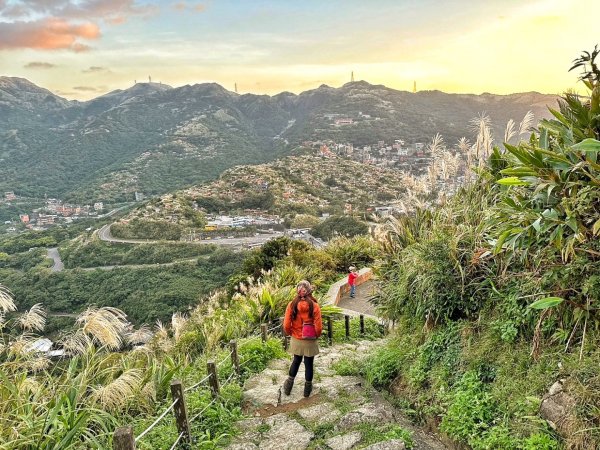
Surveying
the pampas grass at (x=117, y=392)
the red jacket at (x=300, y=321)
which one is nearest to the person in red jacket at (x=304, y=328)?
the red jacket at (x=300, y=321)

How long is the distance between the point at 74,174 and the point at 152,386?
134 meters

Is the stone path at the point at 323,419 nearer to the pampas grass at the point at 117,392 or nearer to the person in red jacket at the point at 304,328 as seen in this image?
the person in red jacket at the point at 304,328

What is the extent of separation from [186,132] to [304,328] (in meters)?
144

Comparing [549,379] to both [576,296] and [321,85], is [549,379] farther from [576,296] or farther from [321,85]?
[321,85]

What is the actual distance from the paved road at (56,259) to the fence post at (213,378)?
4620 cm

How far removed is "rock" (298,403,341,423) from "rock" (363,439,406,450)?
2.47 feet

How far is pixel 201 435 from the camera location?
3660 mm

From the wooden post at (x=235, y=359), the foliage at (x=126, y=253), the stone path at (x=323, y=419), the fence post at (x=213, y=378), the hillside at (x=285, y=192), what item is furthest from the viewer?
the hillside at (x=285, y=192)

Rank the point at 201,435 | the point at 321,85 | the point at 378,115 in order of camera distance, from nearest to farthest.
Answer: the point at 201,435
the point at 378,115
the point at 321,85

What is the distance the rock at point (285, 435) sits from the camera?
360 centimetres

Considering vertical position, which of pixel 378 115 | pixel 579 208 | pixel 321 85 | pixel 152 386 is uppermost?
pixel 321 85

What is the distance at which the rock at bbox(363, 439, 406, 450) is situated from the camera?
10.6ft

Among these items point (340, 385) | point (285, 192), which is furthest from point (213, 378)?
point (285, 192)

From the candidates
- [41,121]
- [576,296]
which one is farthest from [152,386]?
[41,121]
